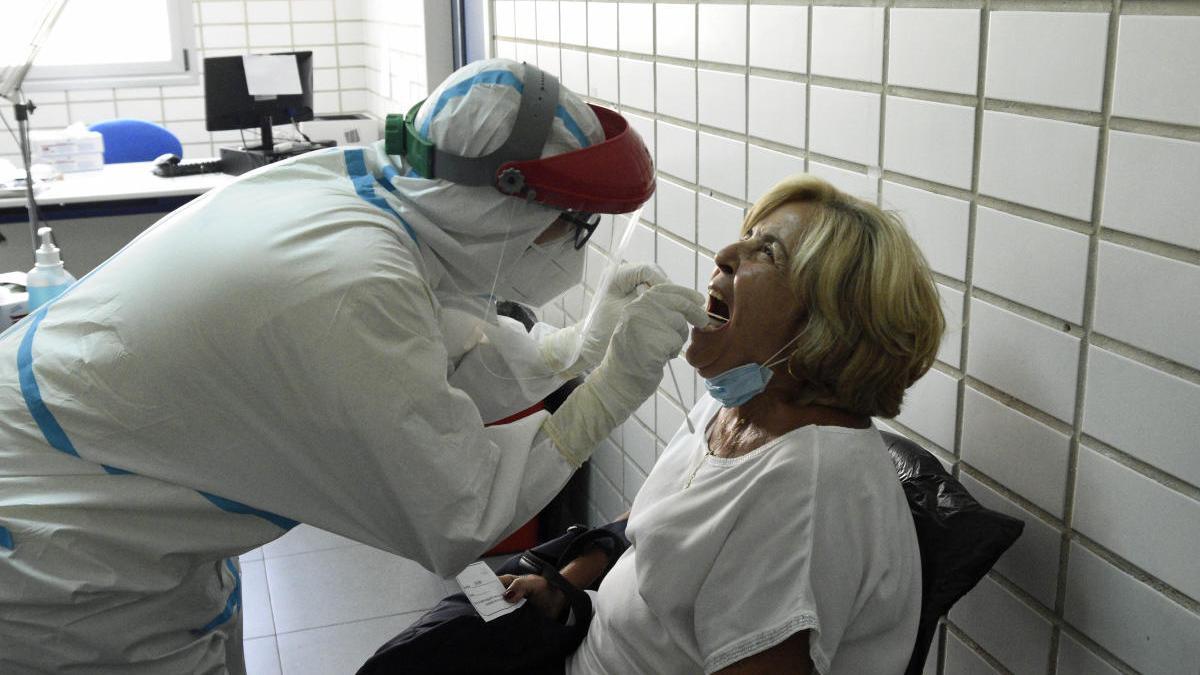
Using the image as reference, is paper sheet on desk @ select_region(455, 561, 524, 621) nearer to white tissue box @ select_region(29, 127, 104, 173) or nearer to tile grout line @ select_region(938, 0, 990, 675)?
tile grout line @ select_region(938, 0, 990, 675)

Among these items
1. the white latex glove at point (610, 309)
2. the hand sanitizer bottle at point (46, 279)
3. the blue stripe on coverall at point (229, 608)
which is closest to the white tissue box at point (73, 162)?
the hand sanitizer bottle at point (46, 279)

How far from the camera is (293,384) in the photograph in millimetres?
1419

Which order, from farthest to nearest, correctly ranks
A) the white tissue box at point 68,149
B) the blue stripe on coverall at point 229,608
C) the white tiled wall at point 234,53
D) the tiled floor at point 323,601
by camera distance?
the white tiled wall at point 234,53 < the white tissue box at point 68,149 < the tiled floor at point 323,601 < the blue stripe on coverall at point 229,608

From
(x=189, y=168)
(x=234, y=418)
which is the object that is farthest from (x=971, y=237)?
(x=189, y=168)

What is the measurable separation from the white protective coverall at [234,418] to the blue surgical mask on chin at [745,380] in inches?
10.8

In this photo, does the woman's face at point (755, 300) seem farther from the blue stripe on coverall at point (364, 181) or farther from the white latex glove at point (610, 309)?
the blue stripe on coverall at point (364, 181)

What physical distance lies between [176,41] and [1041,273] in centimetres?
603

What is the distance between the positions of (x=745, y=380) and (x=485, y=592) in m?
0.59

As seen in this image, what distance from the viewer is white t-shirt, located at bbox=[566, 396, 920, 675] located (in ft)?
4.51

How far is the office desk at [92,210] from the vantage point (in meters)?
4.23

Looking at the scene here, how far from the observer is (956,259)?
1534 millimetres

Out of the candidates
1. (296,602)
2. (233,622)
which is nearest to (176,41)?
(296,602)

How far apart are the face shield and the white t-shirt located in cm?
42

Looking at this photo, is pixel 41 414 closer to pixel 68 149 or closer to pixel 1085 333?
pixel 1085 333
